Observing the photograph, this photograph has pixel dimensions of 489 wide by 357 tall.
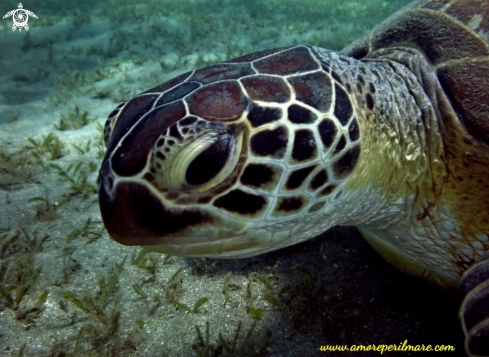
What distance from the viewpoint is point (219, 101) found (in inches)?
41.1

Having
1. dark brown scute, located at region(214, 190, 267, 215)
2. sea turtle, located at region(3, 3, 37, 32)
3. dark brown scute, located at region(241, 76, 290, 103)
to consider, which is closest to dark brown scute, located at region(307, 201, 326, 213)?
dark brown scute, located at region(214, 190, 267, 215)

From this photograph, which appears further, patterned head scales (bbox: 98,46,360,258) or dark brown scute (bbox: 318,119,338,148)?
dark brown scute (bbox: 318,119,338,148)

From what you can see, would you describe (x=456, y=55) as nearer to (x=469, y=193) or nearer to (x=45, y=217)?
(x=469, y=193)

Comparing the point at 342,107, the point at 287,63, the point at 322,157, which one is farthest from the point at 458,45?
the point at 322,157

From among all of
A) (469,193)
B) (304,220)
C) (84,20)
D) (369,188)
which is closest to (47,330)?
(304,220)

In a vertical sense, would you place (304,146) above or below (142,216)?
above

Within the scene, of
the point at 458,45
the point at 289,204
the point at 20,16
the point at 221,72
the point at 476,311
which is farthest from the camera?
the point at 20,16

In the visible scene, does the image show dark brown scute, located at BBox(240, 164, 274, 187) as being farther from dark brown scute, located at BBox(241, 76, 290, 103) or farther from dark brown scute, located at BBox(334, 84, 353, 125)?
dark brown scute, located at BBox(334, 84, 353, 125)

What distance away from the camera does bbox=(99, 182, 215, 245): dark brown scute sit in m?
0.98

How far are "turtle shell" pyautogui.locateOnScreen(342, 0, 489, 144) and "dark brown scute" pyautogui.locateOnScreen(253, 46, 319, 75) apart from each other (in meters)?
0.68

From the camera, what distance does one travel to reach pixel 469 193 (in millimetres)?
1243

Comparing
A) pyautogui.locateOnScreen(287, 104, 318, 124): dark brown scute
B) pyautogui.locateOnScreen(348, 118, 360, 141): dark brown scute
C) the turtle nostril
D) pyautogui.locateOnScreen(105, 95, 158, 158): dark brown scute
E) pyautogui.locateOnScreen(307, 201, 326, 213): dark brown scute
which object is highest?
pyautogui.locateOnScreen(105, 95, 158, 158): dark brown scute

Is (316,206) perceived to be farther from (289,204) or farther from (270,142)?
(270,142)

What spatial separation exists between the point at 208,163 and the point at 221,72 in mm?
467
